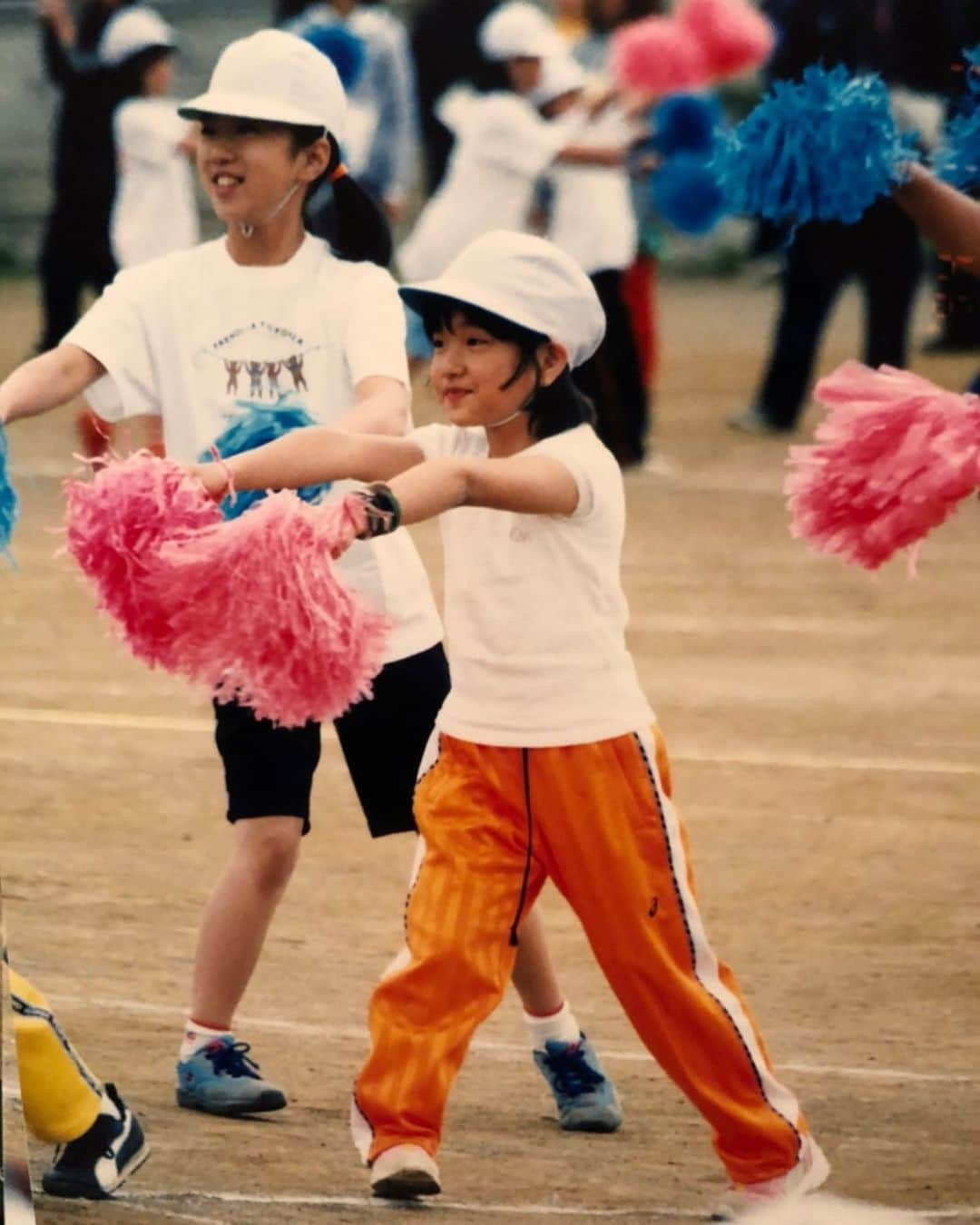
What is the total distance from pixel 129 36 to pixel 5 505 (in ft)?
26.8

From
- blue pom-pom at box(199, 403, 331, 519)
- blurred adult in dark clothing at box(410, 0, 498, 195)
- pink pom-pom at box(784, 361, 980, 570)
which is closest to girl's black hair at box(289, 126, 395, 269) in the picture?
blue pom-pom at box(199, 403, 331, 519)

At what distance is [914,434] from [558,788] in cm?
73

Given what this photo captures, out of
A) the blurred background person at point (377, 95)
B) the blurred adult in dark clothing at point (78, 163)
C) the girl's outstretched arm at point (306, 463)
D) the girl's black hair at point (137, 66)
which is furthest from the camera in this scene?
the blurred background person at point (377, 95)

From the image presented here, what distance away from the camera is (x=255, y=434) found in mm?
4363

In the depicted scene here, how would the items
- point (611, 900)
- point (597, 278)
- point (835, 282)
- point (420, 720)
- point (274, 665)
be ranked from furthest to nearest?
point (835, 282), point (597, 278), point (420, 720), point (611, 900), point (274, 665)

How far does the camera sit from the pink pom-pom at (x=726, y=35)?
471 inches

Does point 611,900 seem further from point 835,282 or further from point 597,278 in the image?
point 835,282

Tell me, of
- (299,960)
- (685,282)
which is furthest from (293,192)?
(685,282)

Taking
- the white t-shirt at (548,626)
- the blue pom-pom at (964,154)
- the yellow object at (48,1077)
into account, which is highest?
the blue pom-pom at (964,154)

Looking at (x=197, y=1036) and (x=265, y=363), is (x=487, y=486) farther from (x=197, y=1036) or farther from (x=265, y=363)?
(x=197, y=1036)

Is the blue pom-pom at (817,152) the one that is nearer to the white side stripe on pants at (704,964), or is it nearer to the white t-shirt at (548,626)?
the white t-shirt at (548,626)

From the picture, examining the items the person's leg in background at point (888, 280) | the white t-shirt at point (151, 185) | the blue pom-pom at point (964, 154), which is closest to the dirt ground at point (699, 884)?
the blue pom-pom at point (964, 154)

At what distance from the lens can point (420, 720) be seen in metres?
4.59

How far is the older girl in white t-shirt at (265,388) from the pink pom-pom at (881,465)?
70 cm
